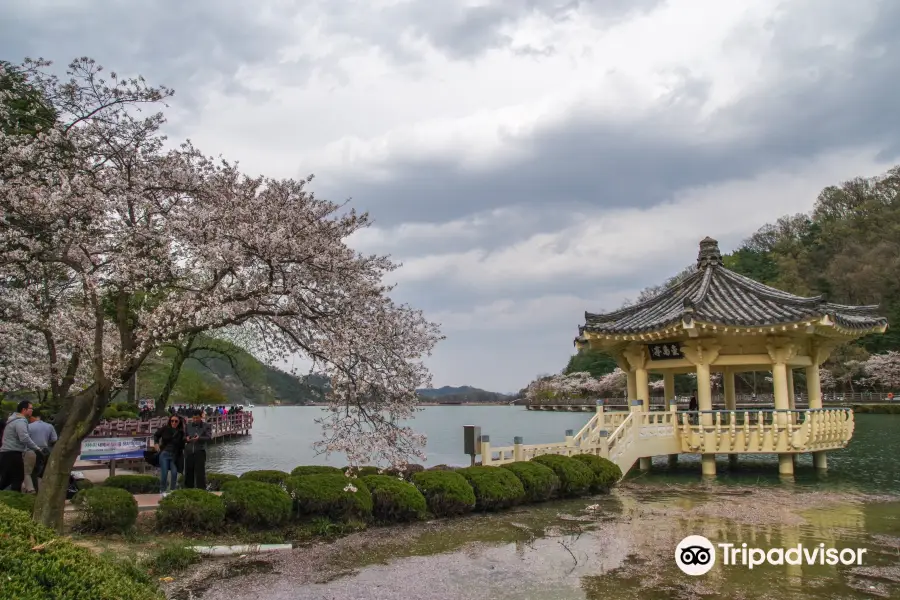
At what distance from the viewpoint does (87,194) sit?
8.48m

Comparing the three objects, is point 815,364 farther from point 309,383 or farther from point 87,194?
point 87,194

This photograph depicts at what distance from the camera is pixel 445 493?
10859 millimetres

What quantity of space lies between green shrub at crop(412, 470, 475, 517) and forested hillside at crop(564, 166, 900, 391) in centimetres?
5382

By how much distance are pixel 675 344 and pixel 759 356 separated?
2.05 metres

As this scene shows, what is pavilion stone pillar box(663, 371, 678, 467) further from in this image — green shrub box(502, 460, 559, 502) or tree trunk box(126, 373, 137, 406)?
tree trunk box(126, 373, 137, 406)

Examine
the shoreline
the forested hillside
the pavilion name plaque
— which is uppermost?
the forested hillside

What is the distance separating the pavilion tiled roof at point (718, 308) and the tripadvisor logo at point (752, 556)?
25.4 ft

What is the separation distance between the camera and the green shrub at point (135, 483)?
12453 mm

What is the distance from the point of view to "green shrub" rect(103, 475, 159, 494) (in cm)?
1245

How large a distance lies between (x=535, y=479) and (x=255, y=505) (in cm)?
515

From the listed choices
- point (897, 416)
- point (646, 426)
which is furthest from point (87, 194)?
point (897, 416)

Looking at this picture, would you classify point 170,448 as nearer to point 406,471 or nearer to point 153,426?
point 406,471

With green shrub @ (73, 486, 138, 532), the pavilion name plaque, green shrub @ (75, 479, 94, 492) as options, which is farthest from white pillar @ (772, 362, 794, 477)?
green shrub @ (75, 479, 94, 492)

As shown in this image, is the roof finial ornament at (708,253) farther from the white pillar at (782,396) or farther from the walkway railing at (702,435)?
the walkway railing at (702,435)
